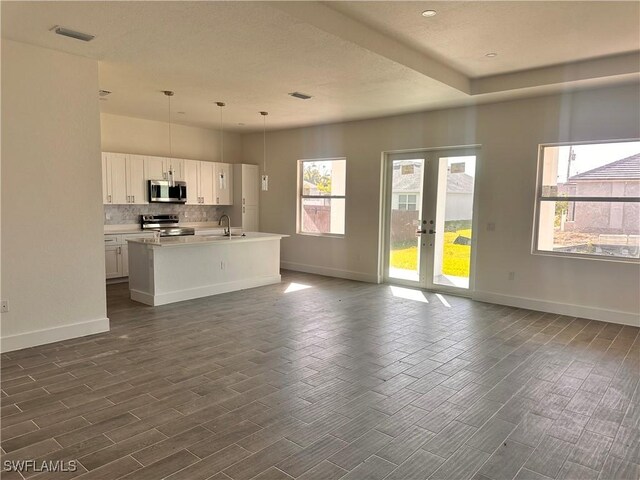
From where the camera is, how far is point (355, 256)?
7910 mm

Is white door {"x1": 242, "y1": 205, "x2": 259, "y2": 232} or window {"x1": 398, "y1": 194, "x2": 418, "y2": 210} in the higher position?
window {"x1": 398, "y1": 194, "x2": 418, "y2": 210}

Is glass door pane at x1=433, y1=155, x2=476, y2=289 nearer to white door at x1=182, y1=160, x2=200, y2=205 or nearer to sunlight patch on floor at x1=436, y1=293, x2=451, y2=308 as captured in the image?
sunlight patch on floor at x1=436, y1=293, x2=451, y2=308

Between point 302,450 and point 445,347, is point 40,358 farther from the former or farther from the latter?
point 445,347

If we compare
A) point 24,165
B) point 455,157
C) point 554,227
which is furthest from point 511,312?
point 24,165

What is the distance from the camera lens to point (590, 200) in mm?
5414

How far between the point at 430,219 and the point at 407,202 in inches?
Result: 21.6

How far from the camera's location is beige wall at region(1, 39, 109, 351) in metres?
3.90

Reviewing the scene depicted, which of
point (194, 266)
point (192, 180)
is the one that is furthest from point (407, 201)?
point (192, 180)

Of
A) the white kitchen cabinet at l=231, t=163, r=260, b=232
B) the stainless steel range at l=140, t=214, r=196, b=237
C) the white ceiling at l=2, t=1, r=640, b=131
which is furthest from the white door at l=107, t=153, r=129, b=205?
the white kitchen cabinet at l=231, t=163, r=260, b=232

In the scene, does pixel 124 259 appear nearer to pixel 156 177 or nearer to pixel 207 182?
pixel 156 177

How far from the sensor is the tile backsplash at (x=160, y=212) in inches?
299

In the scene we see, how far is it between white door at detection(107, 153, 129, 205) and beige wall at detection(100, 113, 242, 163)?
15.5 inches

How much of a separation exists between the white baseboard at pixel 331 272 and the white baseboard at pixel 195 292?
138cm

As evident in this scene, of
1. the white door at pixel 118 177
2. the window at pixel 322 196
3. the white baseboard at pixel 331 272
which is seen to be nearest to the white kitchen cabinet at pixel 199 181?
the white door at pixel 118 177
